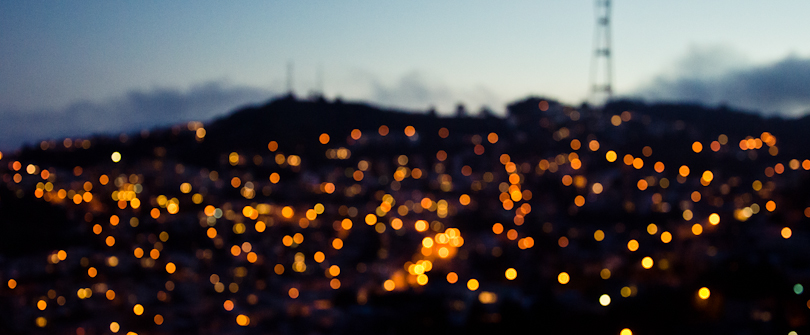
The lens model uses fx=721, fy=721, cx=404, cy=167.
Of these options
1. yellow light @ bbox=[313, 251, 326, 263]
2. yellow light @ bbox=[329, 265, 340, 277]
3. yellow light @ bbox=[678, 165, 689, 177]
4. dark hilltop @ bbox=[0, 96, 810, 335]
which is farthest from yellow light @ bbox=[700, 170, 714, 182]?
yellow light @ bbox=[329, 265, 340, 277]

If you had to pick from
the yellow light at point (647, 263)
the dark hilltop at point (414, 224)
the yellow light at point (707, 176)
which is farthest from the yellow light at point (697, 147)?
the yellow light at point (647, 263)

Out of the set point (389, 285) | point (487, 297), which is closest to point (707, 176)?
point (389, 285)

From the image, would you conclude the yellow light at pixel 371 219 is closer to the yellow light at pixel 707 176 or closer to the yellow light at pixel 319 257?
the yellow light at pixel 319 257

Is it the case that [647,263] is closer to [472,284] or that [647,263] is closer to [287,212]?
[472,284]

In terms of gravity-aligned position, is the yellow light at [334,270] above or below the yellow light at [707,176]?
below

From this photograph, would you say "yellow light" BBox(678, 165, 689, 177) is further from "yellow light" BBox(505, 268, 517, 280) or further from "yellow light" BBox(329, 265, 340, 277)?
"yellow light" BBox(329, 265, 340, 277)

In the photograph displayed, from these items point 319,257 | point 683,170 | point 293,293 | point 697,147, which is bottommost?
point 293,293

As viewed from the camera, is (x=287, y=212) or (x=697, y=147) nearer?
(x=287, y=212)
